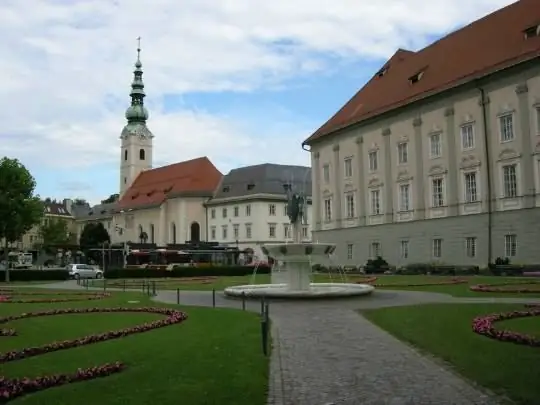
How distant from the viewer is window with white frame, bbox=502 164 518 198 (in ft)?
143

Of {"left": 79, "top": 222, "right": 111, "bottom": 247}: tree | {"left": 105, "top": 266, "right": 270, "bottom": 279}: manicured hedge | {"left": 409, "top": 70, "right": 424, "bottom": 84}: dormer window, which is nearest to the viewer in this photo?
{"left": 409, "top": 70, "right": 424, "bottom": 84}: dormer window

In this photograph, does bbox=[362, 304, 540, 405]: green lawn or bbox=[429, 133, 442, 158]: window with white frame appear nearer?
bbox=[362, 304, 540, 405]: green lawn

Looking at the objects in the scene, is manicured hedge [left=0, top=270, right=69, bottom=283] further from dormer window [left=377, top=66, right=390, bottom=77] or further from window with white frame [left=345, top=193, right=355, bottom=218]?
dormer window [left=377, top=66, right=390, bottom=77]

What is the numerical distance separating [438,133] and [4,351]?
143ft

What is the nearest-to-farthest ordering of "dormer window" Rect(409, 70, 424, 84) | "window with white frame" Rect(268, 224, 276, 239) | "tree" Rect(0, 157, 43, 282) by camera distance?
1. "dormer window" Rect(409, 70, 424, 84)
2. "tree" Rect(0, 157, 43, 282)
3. "window with white frame" Rect(268, 224, 276, 239)

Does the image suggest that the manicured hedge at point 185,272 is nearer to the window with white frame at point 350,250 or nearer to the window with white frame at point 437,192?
the window with white frame at point 350,250

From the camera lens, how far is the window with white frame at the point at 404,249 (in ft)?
173

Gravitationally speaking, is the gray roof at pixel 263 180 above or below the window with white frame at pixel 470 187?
above

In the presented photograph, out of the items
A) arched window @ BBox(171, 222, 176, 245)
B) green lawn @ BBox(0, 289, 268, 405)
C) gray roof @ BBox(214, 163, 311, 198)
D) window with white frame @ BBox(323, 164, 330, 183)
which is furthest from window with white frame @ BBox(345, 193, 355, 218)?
arched window @ BBox(171, 222, 176, 245)

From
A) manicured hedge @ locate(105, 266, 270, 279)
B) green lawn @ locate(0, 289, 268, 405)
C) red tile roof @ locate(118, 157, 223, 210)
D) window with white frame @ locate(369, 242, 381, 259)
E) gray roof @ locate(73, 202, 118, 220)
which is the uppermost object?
red tile roof @ locate(118, 157, 223, 210)

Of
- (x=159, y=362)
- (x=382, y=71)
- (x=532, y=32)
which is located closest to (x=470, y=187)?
(x=532, y=32)

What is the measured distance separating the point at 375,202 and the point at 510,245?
624 inches

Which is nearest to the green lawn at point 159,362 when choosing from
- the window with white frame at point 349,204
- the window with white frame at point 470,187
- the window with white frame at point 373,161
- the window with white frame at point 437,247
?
the window with white frame at point 470,187

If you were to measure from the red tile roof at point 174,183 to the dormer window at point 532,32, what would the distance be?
69896mm
